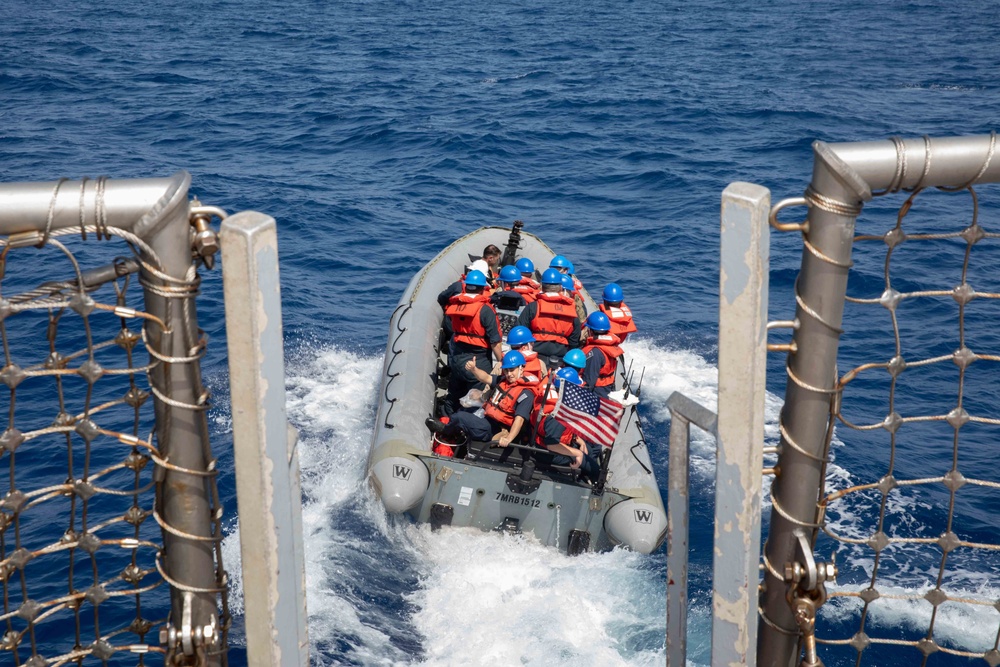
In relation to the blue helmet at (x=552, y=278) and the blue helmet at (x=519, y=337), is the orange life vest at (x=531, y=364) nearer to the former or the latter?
the blue helmet at (x=519, y=337)

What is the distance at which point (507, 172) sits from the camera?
23.8 meters

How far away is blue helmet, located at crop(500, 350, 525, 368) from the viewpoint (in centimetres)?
966

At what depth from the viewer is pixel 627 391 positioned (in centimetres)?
1026

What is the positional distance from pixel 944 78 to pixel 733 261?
1235 inches

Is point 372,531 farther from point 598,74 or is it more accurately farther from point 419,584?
point 598,74

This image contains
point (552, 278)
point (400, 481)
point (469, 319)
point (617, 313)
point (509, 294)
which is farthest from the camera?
point (509, 294)

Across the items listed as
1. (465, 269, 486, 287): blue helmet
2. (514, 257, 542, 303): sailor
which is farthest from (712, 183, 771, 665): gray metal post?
(514, 257, 542, 303): sailor

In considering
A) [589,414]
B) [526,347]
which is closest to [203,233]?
[589,414]

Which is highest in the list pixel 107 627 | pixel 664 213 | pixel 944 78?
pixel 944 78

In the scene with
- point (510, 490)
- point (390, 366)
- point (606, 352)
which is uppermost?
point (606, 352)

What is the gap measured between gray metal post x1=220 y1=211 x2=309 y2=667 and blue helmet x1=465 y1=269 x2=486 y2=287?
8390 millimetres

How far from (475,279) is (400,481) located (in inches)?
108

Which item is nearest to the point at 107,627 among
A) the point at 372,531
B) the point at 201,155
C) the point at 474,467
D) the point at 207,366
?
the point at 372,531

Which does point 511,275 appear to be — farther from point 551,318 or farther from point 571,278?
point 551,318
